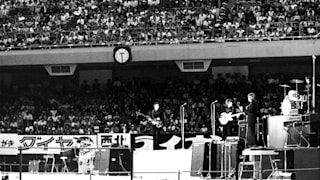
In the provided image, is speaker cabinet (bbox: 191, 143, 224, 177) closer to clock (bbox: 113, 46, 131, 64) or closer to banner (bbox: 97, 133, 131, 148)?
banner (bbox: 97, 133, 131, 148)

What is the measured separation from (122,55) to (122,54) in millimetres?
43

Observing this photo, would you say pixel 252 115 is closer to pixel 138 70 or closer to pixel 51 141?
pixel 51 141

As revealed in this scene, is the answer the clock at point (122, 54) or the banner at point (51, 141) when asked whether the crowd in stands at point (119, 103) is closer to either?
the banner at point (51, 141)

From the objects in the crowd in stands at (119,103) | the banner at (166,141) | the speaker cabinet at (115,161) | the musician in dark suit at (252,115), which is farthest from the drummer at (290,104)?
the crowd in stands at (119,103)

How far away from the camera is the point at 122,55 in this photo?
28281 mm

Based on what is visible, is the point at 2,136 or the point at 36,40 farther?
the point at 36,40

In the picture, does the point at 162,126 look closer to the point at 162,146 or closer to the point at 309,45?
the point at 162,146

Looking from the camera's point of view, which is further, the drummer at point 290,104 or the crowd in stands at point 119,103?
the crowd in stands at point 119,103

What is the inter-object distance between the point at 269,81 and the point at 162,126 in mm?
6021

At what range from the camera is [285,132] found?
607 inches

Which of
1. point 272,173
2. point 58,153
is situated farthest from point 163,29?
point 272,173

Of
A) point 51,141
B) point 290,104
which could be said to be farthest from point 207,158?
point 51,141

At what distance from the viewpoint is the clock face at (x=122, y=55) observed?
92.4 ft

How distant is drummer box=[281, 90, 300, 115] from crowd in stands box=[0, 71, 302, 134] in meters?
8.78
